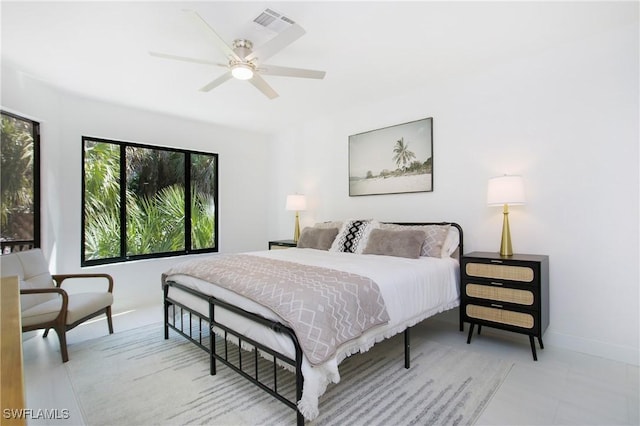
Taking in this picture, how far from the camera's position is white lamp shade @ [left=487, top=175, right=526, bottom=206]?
2756 mm

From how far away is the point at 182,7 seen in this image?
2178 mm

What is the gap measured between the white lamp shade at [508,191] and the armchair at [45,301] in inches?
149

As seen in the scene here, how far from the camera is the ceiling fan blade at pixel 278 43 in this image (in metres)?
2.02

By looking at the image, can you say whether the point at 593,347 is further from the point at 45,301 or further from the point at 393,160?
the point at 45,301

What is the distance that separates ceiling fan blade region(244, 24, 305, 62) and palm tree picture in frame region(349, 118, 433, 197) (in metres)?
2.10

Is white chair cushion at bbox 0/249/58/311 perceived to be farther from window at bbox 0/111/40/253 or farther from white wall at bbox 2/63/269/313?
white wall at bbox 2/63/269/313

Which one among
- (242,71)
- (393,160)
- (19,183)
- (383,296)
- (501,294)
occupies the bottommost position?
(501,294)

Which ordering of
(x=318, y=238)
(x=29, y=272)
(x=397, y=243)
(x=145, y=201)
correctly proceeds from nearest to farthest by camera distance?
(x=29, y=272) < (x=397, y=243) < (x=318, y=238) < (x=145, y=201)

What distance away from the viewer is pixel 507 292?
2654 millimetres

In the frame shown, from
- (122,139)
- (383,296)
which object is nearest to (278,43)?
(383,296)

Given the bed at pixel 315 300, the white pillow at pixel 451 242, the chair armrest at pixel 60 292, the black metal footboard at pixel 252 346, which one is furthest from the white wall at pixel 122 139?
the white pillow at pixel 451 242

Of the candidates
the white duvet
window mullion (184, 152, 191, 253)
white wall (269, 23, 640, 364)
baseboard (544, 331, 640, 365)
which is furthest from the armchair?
baseboard (544, 331, 640, 365)

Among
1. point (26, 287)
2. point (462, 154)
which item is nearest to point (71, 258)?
point (26, 287)

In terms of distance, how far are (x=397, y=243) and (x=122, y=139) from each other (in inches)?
150
